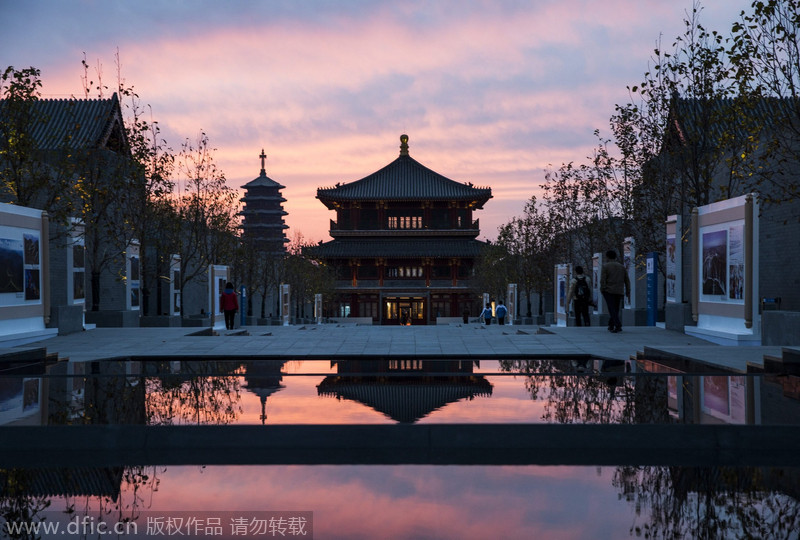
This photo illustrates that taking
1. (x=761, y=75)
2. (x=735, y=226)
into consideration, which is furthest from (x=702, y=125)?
(x=735, y=226)

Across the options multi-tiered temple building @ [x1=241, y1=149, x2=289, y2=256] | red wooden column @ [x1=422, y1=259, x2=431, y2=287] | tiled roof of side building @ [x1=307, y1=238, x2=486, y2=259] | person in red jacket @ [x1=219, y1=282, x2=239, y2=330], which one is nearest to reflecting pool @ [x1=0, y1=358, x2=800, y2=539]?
person in red jacket @ [x1=219, y1=282, x2=239, y2=330]

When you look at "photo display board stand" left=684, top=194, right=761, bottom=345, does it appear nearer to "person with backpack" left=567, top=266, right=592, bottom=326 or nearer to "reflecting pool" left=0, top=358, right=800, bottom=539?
"person with backpack" left=567, top=266, right=592, bottom=326

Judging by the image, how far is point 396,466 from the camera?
5.53 meters

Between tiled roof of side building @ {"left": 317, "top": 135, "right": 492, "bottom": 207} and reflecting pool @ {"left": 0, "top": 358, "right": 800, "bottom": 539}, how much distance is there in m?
50.8

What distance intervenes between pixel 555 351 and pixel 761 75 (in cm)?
647

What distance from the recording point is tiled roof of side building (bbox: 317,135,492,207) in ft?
196

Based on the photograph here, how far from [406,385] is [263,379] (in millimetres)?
1947

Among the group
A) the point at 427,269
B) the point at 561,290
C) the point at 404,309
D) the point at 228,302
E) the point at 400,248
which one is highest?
the point at 400,248

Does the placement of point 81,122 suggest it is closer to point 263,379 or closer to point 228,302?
point 228,302

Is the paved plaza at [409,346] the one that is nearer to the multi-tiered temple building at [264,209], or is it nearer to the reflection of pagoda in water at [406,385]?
the reflection of pagoda in water at [406,385]

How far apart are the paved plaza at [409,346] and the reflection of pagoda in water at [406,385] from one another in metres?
1.30

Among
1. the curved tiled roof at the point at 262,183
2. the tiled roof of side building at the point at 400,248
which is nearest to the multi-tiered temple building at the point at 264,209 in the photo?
the curved tiled roof at the point at 262,183

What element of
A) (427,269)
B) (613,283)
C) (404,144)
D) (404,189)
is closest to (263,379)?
(613,283)

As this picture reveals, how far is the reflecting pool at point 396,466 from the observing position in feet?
14.1
